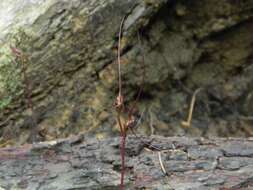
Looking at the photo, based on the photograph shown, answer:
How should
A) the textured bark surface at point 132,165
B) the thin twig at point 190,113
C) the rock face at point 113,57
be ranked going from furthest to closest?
the thin twig at point 190,113
the rock face at point 113,57
the textured bark surface at point 132,165

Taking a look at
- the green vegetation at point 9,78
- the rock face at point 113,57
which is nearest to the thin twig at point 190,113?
the rock face at point 113,57

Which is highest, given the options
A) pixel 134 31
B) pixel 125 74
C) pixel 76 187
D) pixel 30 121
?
pixel 134 31

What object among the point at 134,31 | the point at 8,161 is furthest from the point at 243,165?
the point at 134,31

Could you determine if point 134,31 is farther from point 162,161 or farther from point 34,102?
point 162,161

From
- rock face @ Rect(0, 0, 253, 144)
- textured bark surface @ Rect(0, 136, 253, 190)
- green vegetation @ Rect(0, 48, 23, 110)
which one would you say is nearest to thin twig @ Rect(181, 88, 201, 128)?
rock face @ Rect(0, 0, 253, 144)

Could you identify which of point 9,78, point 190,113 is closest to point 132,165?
point 9,78

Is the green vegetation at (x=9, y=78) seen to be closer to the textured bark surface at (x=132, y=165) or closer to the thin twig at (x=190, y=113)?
the textured bark surface at (x=132, y=165)
